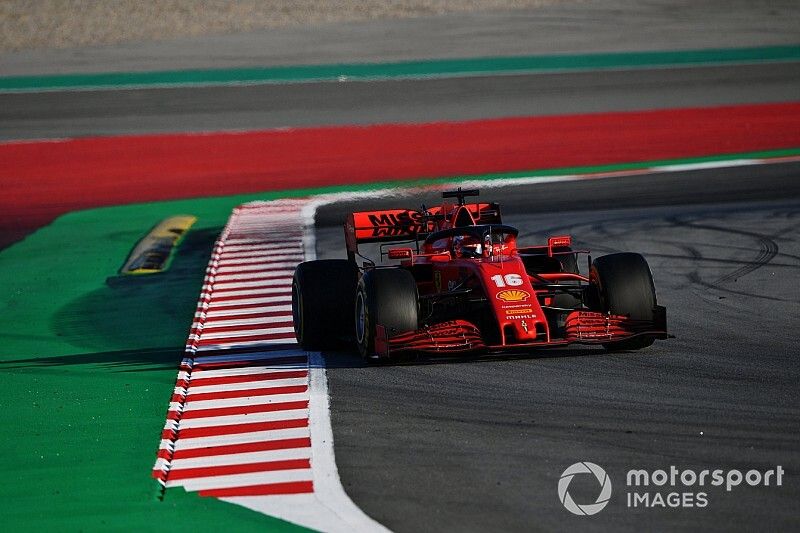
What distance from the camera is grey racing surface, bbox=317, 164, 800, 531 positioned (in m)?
8.17

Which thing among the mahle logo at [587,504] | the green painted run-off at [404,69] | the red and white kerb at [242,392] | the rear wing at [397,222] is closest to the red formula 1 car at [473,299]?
the rear wing at [397,222]

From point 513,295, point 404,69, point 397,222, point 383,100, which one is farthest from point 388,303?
point 404,69

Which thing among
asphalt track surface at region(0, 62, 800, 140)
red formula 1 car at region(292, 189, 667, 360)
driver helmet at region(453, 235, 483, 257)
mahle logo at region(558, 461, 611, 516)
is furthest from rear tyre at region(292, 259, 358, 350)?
asphalt track surface at region(0, 62, 800, 140)

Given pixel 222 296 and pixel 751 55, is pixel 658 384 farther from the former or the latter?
pixel 751 55

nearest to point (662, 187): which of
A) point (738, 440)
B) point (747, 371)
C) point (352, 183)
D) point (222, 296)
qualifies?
point (352, 183)

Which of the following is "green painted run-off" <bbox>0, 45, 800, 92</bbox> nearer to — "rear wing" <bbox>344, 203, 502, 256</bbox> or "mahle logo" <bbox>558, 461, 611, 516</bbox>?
"rear wing" <bbox>344, 203, 502, 256</bbox>

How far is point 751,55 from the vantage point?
4334 centimetres

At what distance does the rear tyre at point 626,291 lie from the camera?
40.5 feet

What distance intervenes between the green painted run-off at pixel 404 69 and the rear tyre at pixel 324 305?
27283 mm

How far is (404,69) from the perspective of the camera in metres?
42.2

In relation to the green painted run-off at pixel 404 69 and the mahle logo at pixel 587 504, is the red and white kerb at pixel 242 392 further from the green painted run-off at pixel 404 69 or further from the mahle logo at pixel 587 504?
the green painted run-off at pixel 404 69

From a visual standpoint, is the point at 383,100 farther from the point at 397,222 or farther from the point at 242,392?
the point at 242,392

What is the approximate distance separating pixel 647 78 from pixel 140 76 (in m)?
15.6

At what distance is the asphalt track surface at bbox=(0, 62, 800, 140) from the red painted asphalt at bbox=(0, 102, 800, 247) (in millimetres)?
1148
